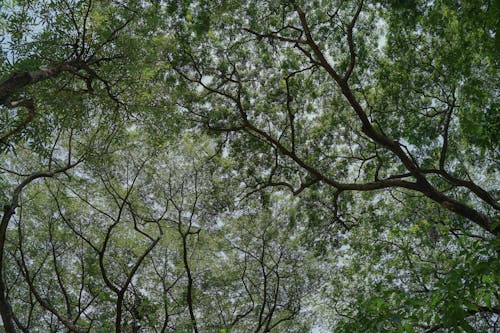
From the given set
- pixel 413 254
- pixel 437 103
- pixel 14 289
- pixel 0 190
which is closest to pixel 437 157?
pixel 437 103

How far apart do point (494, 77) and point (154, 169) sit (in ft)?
25.9

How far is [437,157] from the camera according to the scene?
354 inches

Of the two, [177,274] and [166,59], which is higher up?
[166,59]

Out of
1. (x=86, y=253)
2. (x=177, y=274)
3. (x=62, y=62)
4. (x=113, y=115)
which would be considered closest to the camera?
(x=62, y=62)

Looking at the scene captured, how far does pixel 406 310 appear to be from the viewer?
2.43 m

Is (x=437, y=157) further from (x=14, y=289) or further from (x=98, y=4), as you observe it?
(x=14, y=289)

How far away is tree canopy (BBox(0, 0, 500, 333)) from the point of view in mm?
6078

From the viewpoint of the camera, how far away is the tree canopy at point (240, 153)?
608 cm

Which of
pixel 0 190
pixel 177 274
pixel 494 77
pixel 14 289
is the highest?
pixel 494 77

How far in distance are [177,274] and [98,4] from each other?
8.48m

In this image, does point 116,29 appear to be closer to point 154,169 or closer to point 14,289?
point 154,169

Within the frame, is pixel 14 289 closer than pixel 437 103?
No

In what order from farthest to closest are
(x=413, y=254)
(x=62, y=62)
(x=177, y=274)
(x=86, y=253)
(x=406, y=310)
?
(x=177, y=274), (x=86, y=253), (x=413, y=254), (x=62, y=62), (x=406, y=310)

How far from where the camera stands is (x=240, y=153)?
9.40 m
